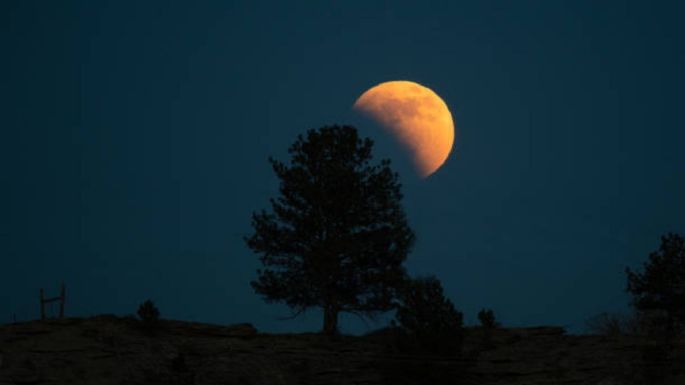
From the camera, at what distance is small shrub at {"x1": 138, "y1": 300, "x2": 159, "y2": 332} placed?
4222cm

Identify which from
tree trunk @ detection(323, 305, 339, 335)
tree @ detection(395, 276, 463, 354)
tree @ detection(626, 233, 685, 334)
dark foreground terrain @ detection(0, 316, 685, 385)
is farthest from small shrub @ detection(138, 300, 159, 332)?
tree @ detection(626, 233, 685, 334)

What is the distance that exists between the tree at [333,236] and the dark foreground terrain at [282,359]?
9.23 feet

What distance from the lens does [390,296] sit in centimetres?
4616

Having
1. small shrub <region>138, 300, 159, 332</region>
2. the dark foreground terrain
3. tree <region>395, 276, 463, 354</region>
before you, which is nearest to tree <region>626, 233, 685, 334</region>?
the dark foreground terrain

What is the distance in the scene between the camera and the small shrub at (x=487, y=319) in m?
47.8

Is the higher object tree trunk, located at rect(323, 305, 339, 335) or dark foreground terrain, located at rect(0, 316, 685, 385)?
tree trunk, located at rect(323, 305, 339, 335)

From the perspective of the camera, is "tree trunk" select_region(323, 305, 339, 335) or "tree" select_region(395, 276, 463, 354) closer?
"tree" select_region(395, 276, 463, 354)

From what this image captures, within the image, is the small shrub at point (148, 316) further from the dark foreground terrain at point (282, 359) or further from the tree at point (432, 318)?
the tree at point (432, 318)

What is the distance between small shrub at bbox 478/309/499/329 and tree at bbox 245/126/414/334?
607cm

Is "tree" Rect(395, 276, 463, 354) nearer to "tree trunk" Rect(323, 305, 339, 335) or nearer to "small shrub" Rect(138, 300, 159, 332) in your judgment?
"tree trunk" Rect(323, 305, 339, 335)

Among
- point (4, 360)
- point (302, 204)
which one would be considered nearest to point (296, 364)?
point (302, 204)

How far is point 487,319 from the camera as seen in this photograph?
47844 mm

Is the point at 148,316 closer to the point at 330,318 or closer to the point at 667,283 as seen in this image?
the point at 330,318

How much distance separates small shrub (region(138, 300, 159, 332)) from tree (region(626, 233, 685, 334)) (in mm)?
27674
